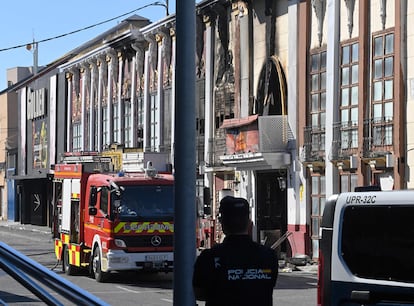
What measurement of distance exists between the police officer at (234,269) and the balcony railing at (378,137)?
21539 mm

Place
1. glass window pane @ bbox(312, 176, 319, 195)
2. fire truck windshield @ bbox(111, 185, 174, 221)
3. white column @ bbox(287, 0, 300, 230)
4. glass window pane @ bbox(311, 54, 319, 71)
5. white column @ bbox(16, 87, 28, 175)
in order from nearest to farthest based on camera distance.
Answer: fire truck windshield @ bbox(111, 185, 174, 221)
glass window pane @ bbox(312, 176, 319, 195)
glass window pane @ bbox(311, 54, 319, 71)
white column @ bbox(287, 0, 300, 230)
white column @ bbox(16, 87, 28, 175)

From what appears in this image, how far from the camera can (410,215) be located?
923 cm

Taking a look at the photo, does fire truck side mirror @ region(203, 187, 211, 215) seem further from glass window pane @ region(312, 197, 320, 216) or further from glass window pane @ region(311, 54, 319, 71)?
glass window pane @ region(311, 54, 319, 71)

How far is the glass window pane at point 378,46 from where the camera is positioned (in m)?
27.7

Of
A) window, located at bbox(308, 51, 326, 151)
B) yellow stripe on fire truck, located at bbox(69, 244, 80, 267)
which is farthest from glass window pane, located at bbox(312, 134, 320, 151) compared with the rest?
yellow stripe on fire truck, located at bbox(69, 244, 80, 267)

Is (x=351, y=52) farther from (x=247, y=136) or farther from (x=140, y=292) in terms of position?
(x=140, y=292)

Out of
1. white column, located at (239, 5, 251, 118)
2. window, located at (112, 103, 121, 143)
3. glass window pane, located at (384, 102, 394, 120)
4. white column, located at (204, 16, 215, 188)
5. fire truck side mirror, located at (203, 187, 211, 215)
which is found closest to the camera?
fire truck side mirror, located at (203, 187, 211, 215)

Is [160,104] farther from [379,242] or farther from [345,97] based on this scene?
[379,242]

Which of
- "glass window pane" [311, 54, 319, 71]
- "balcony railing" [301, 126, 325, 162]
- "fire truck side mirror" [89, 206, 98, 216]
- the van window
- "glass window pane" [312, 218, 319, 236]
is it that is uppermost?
→ "glass window pane" [311, 54, 319, 71]

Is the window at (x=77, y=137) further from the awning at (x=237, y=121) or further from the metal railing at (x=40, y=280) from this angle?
the metal railing at (x=40, y=280)

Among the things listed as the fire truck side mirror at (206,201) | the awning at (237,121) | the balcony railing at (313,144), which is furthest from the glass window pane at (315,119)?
the fire truck side mirror at (206,201)

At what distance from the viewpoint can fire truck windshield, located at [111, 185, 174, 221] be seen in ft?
74.1

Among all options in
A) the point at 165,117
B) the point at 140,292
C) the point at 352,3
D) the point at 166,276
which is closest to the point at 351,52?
the point at 352,3

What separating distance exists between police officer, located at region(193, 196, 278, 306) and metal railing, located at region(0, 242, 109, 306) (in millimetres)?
851
